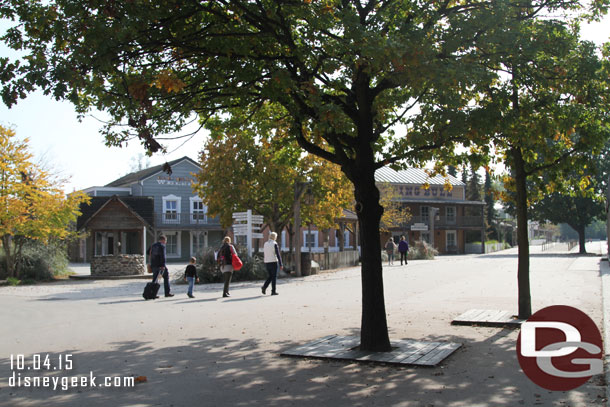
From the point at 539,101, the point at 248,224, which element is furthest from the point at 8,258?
the point at 539,101

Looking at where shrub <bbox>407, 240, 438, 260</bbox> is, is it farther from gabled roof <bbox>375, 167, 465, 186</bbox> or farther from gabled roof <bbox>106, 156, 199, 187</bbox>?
gabled roof <bbox>106, 156, 199, 187</bbox>

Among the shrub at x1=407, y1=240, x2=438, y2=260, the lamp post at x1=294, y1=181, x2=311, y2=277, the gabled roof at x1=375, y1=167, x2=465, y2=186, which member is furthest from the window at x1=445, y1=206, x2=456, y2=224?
the lamp post at x1=294, y1=181, x2=311, y2=277

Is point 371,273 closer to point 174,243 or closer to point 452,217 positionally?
point 174,243

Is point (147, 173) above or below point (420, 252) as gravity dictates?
above

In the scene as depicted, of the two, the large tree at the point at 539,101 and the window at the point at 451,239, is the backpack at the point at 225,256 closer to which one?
the large tree at the point at 539,101

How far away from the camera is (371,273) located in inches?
327

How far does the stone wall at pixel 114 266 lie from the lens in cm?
2692

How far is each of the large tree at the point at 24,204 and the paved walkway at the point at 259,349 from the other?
699cm

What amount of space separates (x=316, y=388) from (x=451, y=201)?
5990 cm

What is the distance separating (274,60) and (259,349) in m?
4.11

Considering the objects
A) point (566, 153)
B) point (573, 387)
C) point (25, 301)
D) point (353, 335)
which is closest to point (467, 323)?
point (353, 335)

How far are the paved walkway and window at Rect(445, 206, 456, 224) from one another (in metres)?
47.8

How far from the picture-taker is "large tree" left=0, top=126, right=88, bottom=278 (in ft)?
75.7

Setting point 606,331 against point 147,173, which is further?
point 147,173
